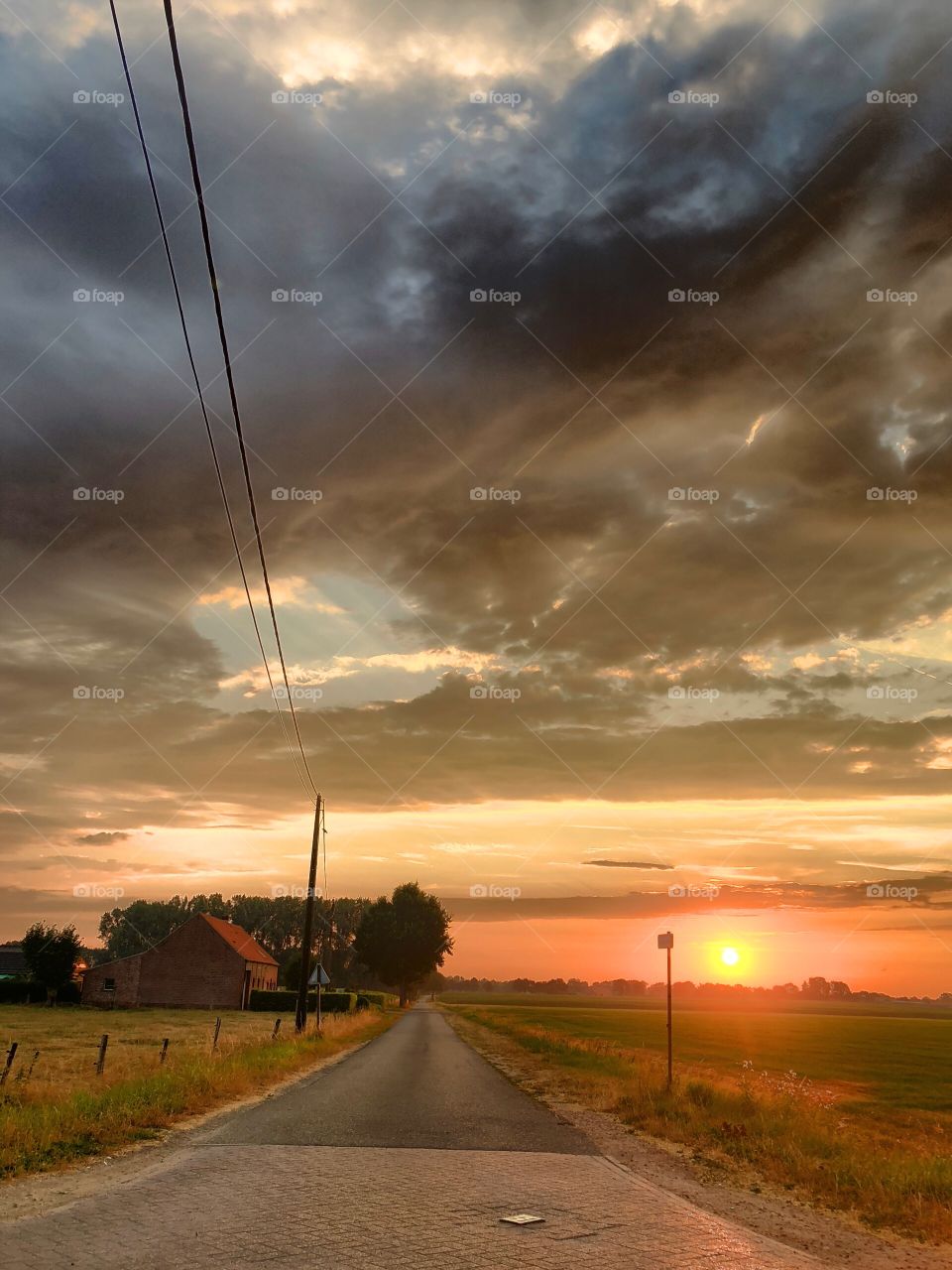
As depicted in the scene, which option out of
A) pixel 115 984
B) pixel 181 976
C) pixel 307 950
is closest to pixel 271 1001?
pixel 181 976

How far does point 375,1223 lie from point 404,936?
85.7 m

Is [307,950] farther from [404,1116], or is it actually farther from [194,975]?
[194,975]

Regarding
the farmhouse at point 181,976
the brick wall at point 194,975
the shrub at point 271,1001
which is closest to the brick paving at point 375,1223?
the brick wall at point 194,975

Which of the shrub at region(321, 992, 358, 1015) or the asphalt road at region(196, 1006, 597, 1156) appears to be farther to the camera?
the shrub at region(321, 992, 358, 1015)

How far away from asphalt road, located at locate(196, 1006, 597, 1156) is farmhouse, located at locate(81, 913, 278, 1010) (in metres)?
51.3

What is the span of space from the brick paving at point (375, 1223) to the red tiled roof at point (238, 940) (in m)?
65.2

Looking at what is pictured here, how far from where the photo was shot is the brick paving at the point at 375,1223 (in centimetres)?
618

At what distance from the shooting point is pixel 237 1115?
1323 centimetres

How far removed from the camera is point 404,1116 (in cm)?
1336

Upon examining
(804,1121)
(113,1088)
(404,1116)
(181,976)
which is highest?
(804,1121)

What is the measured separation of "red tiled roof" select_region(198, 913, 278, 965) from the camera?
7006 cm

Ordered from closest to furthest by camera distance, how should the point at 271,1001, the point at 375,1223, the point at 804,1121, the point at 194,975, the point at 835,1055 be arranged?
the point at 375,1223
the point at 804,1121
the point at 835,1055
the point at 194,975
the point at 271,1001

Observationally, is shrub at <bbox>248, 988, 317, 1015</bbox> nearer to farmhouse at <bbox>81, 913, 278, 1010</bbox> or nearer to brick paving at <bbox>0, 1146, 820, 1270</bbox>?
farmhouse at <bbox>81, 913, 278, 1010</bbox>

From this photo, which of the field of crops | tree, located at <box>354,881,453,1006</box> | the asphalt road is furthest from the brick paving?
tree, located at <box>354,881,453,1006</box>
